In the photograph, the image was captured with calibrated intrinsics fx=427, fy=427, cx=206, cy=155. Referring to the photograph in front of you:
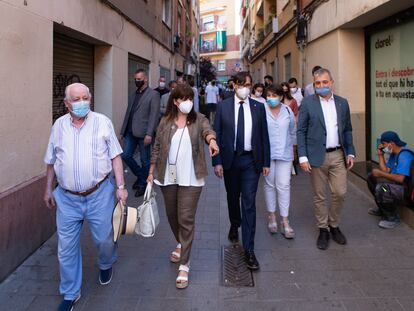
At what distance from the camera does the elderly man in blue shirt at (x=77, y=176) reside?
3371 mm

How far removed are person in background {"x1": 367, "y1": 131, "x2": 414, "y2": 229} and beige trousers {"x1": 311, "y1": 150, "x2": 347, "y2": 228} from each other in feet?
2.65

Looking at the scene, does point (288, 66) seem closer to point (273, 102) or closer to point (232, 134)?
point (273, 102)

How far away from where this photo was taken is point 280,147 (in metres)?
4.90

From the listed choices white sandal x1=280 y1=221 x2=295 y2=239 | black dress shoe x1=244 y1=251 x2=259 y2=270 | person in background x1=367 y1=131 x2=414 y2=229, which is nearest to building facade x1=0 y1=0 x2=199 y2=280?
black dress shoe x1=244 y1=251 x2=259 y2=270

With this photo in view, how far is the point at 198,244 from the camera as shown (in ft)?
16.1

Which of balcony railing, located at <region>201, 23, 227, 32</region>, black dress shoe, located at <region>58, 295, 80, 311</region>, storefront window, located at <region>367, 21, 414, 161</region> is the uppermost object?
balcony railing, located at <region>201, 23, 227, 32</region>

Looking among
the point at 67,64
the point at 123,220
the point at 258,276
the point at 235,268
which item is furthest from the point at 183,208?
the point at 67,64

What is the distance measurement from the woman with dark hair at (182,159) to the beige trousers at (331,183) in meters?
1.56

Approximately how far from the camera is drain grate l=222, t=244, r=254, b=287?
395 centimetres

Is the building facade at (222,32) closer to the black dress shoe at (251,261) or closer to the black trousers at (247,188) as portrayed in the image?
the black trousers at (247,188)

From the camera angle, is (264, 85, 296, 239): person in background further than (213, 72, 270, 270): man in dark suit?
Yes

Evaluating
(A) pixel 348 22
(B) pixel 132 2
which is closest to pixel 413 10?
(A) pixel 348 22

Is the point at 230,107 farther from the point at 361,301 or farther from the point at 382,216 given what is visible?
the point at 382,216

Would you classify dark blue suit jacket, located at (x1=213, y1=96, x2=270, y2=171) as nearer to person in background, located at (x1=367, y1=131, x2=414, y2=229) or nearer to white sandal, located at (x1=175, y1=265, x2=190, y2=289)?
white sandal, located at (x1=175, y1=265, x2=190, y2=289)
